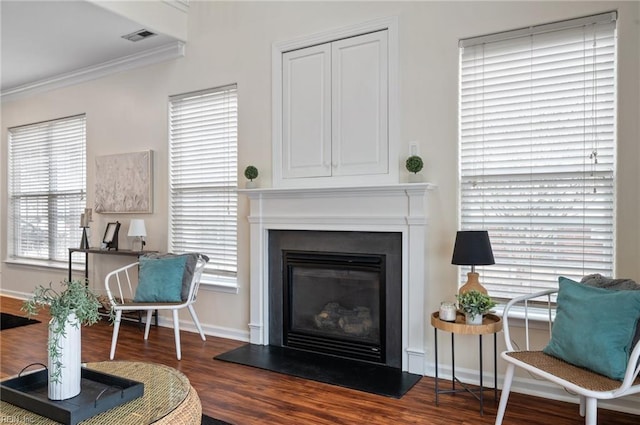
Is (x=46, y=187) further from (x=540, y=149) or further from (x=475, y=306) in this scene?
(x=540, y=149)

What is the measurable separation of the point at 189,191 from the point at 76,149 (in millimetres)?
1968

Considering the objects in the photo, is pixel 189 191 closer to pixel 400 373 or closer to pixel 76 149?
pixel 76 149

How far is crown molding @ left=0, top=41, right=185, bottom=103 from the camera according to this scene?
4570 mm

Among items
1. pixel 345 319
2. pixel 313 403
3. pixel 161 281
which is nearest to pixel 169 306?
pixel 161 281

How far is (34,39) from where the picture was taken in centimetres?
437

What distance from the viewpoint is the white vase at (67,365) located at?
1790 millimetres

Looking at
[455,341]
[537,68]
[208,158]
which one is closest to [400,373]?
[455,341]

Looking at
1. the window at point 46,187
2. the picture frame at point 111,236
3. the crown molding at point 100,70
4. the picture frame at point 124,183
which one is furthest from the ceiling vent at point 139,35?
the picture frame at point 111,236

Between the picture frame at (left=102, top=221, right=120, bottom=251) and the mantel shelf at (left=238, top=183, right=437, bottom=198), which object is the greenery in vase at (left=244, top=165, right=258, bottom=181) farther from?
the picture frame at (left=102, top=221, right=120, bottom=251)

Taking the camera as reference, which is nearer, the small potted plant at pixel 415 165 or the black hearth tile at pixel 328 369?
the black hearth tile at pixel 328 369

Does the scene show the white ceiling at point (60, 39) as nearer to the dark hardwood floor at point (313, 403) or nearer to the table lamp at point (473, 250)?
the dark hardwood floor at point (313, 403)

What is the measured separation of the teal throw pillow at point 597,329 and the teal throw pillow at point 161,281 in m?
2.75

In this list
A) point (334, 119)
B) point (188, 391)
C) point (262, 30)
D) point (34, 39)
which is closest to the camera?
point (188, 391)

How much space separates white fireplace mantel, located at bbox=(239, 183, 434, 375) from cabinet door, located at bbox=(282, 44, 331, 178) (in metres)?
0.25
